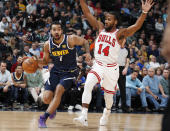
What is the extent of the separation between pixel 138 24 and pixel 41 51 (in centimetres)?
558

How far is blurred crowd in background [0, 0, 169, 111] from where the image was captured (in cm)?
902

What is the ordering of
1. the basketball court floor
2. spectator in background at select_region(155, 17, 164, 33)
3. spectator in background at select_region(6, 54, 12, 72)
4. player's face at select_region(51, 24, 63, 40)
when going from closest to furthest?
the basketball court floor → player's face at select_region(51, 24, 63, 40) → spectator in background at select_region(6, 54, 12, 72) → spectator in background at select_region(155, 17, 164, 33)

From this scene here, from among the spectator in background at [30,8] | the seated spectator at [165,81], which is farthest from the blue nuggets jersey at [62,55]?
the spectator in background at [30,8]

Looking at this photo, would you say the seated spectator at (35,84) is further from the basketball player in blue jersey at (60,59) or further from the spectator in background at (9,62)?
the basketball player in blue jersey at (60,59)

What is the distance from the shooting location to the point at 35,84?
9188mm

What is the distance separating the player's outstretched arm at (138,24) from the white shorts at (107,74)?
532mm

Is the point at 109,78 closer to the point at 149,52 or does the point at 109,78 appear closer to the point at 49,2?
the point at 149,52

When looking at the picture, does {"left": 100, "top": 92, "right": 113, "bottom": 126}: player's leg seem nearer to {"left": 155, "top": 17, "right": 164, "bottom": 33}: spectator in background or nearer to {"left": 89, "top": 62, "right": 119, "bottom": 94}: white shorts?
{"left": 89, "top": 62, "right": 119, "bottom": 94}: white shorts

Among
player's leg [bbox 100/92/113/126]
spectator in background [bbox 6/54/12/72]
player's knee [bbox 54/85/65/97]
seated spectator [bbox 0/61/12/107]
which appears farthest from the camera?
spectator in background [bbox 6/54/12/72]

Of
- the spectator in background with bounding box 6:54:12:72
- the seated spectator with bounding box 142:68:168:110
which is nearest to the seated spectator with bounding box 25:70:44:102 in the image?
the spectator in background with bounding box 6:54:12:72

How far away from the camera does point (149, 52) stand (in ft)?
42.1

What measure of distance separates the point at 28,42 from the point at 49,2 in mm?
3196

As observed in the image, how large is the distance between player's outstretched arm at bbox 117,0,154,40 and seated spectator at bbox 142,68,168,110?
446 cm

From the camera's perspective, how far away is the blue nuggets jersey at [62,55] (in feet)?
17.5
